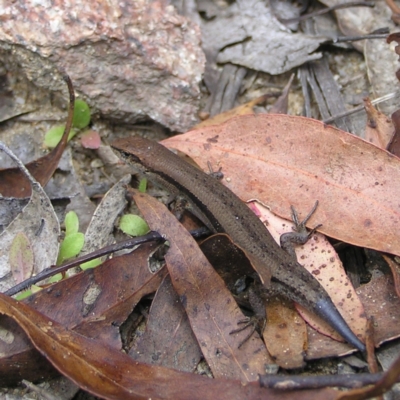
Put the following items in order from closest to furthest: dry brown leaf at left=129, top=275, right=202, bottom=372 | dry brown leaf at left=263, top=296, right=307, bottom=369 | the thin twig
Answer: dry brown leaf at left=263, top=296, right=307, bottom=369 → dry brown leaf at left=129, top=275, right=202, bottom=372 → the thin twig

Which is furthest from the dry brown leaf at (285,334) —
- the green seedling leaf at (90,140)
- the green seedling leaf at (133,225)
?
the green seedling leaf at (90,140)

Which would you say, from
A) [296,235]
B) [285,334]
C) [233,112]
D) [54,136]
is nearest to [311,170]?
[296,235]

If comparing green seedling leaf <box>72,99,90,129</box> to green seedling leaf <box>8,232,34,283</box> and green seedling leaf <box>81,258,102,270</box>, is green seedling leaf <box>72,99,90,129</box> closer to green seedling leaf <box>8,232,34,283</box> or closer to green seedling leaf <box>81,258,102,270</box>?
green seedling leaf <box>8,232,34,283</box>

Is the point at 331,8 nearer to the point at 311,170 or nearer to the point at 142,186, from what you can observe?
the point at 311,170

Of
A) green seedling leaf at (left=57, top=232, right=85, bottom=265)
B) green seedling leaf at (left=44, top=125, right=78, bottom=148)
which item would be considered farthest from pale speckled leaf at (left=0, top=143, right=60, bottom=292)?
green seedling leaf at (left=44, top=125, right=78, bottom=148)

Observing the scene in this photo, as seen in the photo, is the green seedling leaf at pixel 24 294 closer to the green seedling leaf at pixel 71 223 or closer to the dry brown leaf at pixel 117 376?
the dry brown leaf at pixel 117 376
